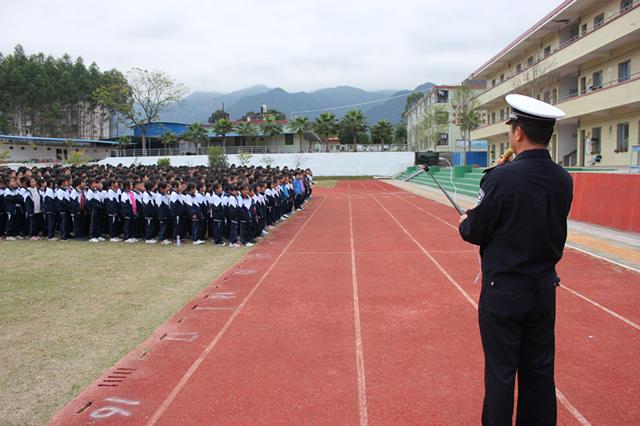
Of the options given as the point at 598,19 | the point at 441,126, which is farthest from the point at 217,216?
the point at 441,126

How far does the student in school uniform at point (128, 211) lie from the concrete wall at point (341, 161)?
37527mm

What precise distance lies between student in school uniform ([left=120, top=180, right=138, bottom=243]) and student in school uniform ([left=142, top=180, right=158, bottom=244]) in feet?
1.07

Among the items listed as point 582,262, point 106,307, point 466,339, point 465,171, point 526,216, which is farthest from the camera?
point 465,171

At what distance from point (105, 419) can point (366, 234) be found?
10025 mm

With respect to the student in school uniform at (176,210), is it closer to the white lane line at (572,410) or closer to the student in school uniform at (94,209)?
the student in school uniform at (94,209)

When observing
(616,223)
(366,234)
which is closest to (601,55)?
(616,223)

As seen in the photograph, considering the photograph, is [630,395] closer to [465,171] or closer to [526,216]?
[526,216]

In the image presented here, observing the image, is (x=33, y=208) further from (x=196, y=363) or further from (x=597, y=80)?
(x=597, y=80)

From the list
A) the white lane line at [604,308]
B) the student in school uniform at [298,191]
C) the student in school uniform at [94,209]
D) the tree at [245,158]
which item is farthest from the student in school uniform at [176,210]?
the tree at [245,158]

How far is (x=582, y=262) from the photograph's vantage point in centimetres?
912

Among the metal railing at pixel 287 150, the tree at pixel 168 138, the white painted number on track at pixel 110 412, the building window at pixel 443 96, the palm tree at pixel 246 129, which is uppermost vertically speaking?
the building window at pixel 443 96

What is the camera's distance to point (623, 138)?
22641 mm

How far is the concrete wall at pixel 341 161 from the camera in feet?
164

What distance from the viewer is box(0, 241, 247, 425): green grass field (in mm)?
4332
